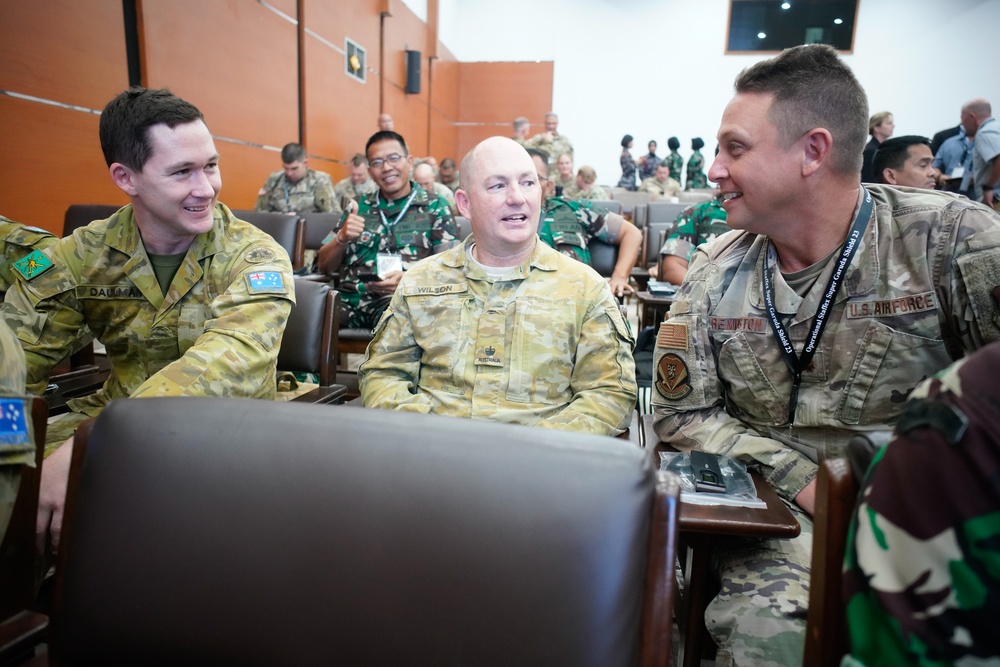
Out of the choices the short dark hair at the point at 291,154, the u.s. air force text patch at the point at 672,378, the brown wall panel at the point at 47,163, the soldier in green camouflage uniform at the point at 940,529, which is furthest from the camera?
the short dark hair at the point at 291,154

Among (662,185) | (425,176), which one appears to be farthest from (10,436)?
(662,185)

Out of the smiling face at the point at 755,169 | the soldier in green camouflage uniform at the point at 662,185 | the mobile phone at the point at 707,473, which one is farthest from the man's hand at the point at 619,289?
the soldier in green camouflage uniform at the point at 662,185

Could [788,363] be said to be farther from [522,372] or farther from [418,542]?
[418,542]

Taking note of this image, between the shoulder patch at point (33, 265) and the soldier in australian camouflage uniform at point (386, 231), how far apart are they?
1614mm

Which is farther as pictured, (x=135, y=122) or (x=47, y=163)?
(x=47, y=163)

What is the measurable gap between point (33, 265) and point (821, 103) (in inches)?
74.5

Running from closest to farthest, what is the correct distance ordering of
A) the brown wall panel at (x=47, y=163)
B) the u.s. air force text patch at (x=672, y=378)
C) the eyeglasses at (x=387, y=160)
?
the u.s. air force text patch at (x=672, y=378), the eyeglasses at (x=387, y=160), the brown wall panel at (x=47, y=163)

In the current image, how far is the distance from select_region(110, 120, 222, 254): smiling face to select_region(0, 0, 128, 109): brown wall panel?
269cm

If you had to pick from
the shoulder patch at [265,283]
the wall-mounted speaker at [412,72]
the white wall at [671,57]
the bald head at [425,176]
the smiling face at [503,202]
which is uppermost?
the white wall at [671,57]

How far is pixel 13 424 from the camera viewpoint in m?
0.78

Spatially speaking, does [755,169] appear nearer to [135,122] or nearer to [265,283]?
[265,283]

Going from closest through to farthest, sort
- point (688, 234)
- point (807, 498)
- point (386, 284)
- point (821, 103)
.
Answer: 1. point (807, 498)
2. point (821, 103)
3. point (386, 284)
4. point (688, 234)

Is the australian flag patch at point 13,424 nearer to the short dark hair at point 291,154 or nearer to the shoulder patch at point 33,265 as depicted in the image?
the shoulder patch at point 33,265

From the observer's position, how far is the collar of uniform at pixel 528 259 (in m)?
1.60
